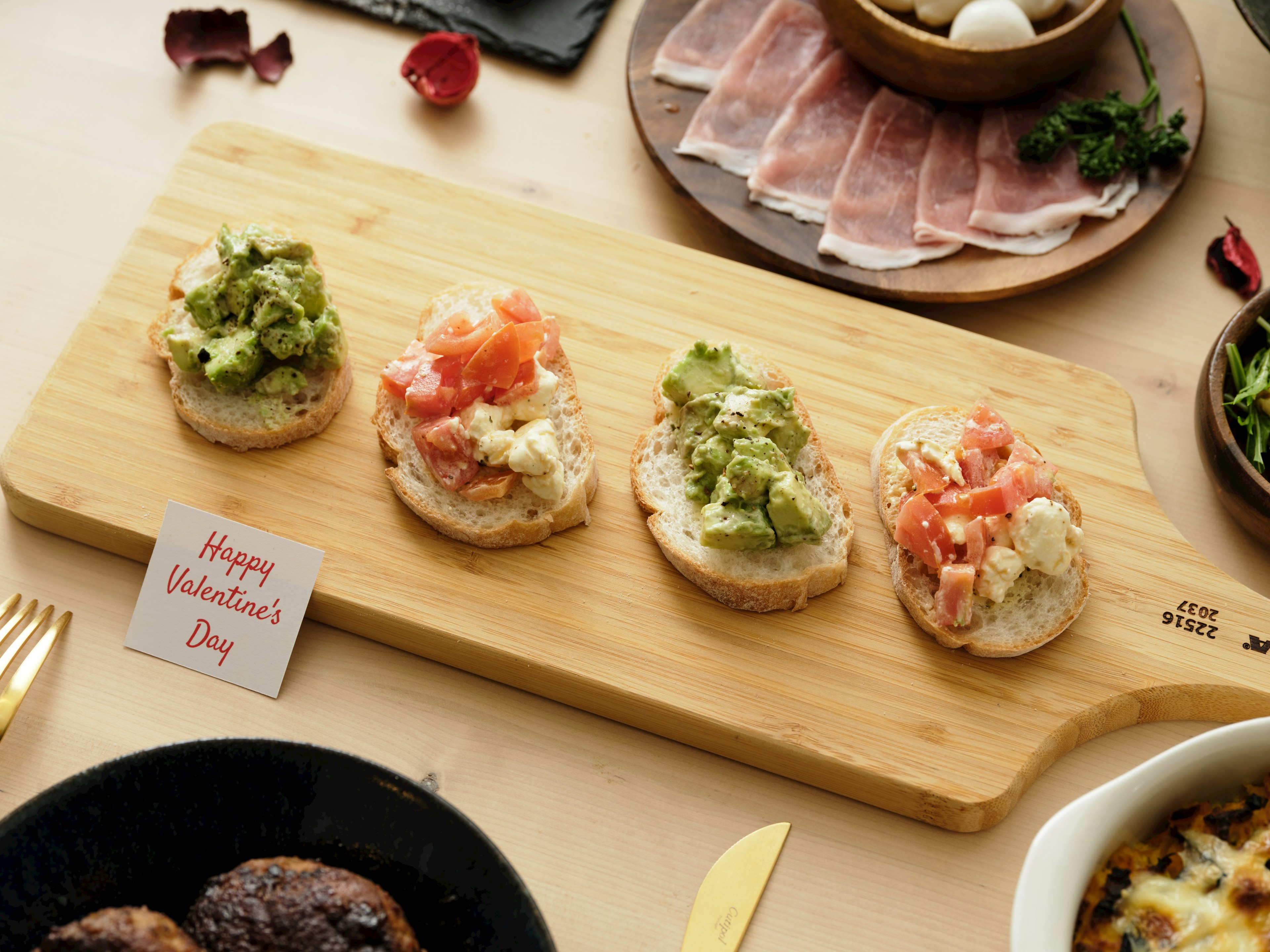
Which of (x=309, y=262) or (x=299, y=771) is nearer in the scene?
(x=299, y=771)

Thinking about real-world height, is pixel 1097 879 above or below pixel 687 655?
above

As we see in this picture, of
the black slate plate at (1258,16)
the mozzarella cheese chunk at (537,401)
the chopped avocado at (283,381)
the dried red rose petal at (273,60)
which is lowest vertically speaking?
the chopped avocado at (283,381)

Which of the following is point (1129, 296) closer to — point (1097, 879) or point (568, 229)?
point (568, 229)

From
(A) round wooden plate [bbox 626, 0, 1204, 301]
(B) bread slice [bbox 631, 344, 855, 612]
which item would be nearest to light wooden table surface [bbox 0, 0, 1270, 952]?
(A) round wooden plate [bbox 626, 0, 1204, 301]

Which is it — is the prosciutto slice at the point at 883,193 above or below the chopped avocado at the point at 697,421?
above

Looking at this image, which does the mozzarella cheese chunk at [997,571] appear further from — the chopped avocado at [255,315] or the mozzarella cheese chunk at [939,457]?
the chopped avocado at [255,315]

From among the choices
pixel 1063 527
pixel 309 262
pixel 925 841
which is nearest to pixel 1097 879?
pixel 925 841

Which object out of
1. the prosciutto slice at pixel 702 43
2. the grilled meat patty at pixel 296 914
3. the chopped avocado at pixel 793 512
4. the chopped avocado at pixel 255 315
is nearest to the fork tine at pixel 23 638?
the chopped avocado at pixel 255 315
